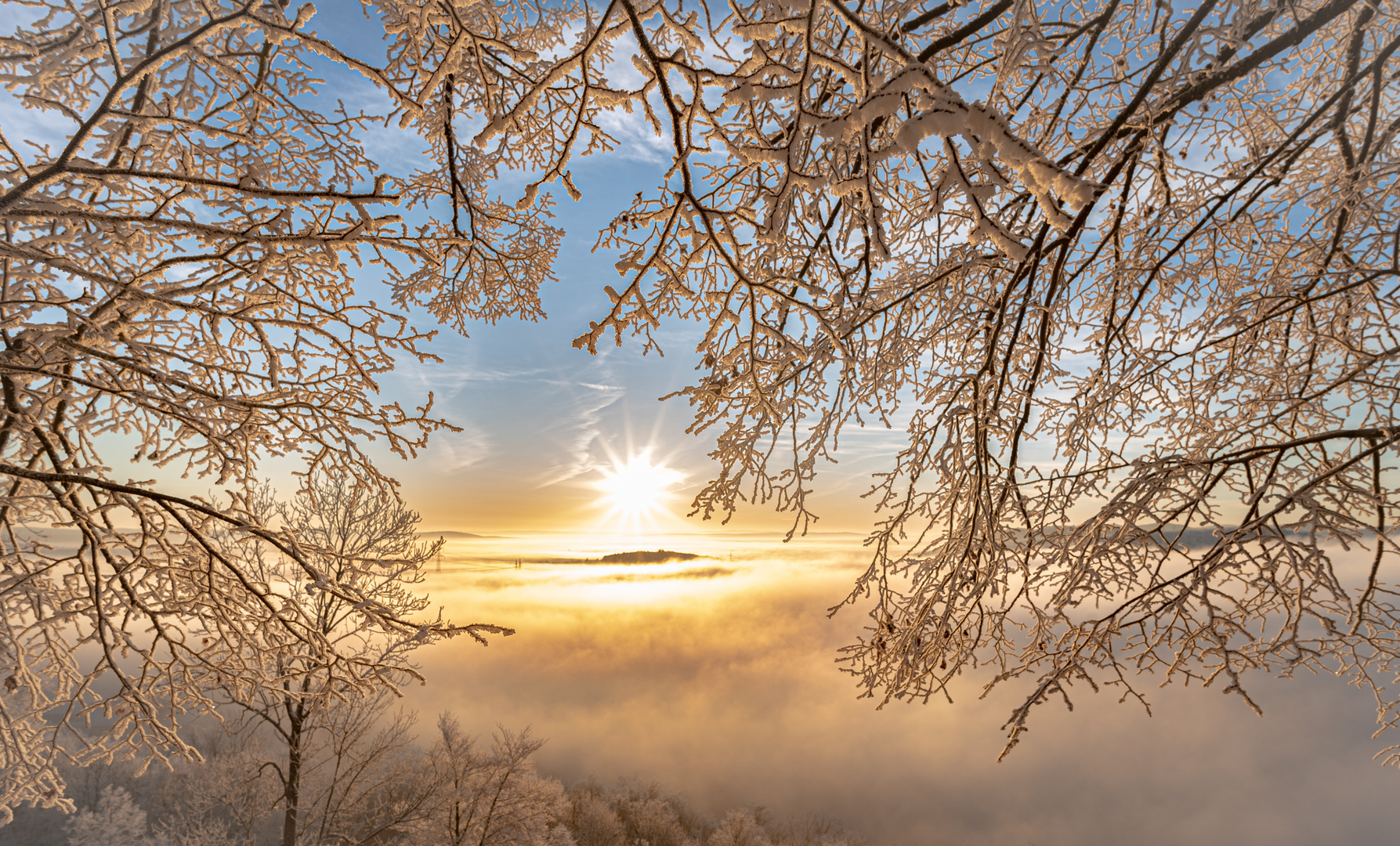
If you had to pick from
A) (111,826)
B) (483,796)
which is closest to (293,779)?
(483,796)

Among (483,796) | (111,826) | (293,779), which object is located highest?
(293,779)

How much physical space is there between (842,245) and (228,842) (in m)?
16.0

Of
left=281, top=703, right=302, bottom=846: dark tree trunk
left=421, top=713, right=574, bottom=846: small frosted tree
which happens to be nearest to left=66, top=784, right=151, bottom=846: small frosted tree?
left=421, top=713, right=574, bottom=846: small frosted tree

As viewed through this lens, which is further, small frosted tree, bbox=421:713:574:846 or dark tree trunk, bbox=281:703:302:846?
small frosted tree, bbox=421:713:574:846

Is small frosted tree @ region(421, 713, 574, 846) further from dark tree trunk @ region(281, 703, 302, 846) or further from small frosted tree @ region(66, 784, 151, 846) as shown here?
small frosted tree @ region(66, 784, 151, 846)

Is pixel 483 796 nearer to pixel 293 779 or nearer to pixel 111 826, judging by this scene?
pixel 293 779

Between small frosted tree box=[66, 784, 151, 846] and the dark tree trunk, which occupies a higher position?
the dark tree trunk

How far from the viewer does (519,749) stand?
9.82 m

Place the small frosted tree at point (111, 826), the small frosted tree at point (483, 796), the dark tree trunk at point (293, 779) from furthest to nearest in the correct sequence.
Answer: the small frosted tree at point (111, 826), the small frosted tree at point (483, 796), the dark tree trunk at point (293, 779)

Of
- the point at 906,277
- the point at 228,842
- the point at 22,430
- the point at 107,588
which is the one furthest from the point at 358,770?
the point at 906,277

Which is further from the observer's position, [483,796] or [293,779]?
[483,796]

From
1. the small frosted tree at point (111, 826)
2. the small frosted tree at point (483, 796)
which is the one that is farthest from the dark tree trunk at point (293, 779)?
the small frosted tree at point (111, 826)

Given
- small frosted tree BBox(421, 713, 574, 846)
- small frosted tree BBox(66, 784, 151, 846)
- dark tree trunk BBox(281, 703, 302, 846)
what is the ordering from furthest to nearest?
small frosted tree BBox(66, 784, 151, 846)
small frosted tree BBox(421, 713, 574, 846)
dark tree trunk BBox(281, 703, 302, 846)

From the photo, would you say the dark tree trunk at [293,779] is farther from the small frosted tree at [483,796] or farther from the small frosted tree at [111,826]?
the small frosted tree at [111,826]
